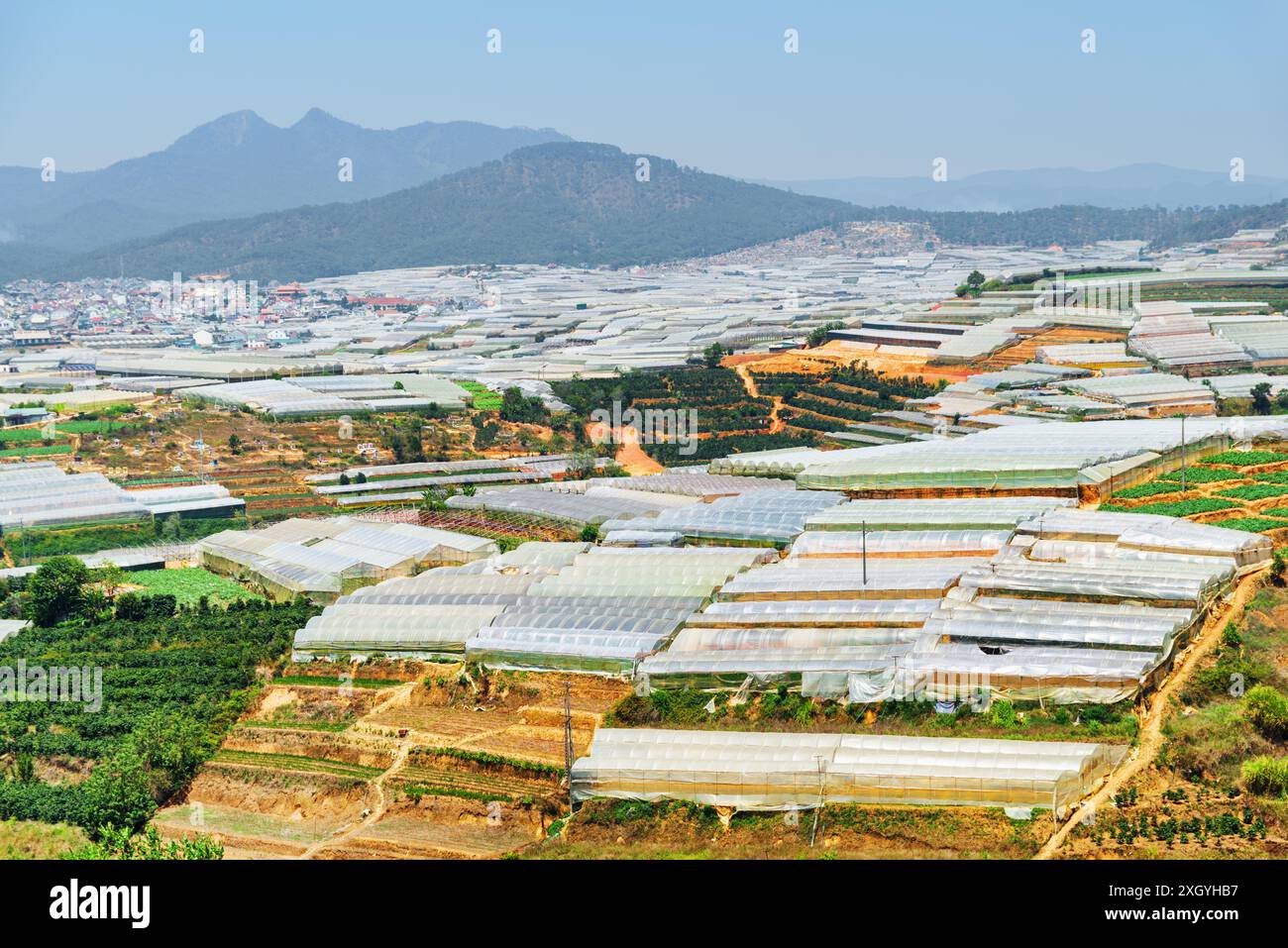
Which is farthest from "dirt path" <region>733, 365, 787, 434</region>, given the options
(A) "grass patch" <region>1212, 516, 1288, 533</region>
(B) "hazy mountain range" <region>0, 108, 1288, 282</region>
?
(B) "hazy mountain range" <region>0, 108, 1288, 282</region>

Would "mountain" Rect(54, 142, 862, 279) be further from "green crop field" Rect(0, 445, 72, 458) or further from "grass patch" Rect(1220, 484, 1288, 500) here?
"grass patch" Rect(1220, 484, 1288, 500)

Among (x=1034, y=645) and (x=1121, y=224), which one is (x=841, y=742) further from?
(x=1121, y=224)

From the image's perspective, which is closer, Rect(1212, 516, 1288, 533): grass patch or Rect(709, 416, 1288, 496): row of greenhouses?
Rect(1212, 516, 1288, 533): grass patch

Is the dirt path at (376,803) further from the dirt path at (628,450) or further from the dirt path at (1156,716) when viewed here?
the dirt path at (628,450)

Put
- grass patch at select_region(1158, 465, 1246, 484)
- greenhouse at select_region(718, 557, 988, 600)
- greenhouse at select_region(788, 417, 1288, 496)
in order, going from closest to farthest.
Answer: greenhouse at select_region(718, 557, 988, 600)
grass patch at select_region(1158, 465, 1246, 484)
greenhouse at select_region(788, 417, 1288, 496)

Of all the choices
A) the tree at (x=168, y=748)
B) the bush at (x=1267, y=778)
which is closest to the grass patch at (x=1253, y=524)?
the bush at (x=1267, y=778)
